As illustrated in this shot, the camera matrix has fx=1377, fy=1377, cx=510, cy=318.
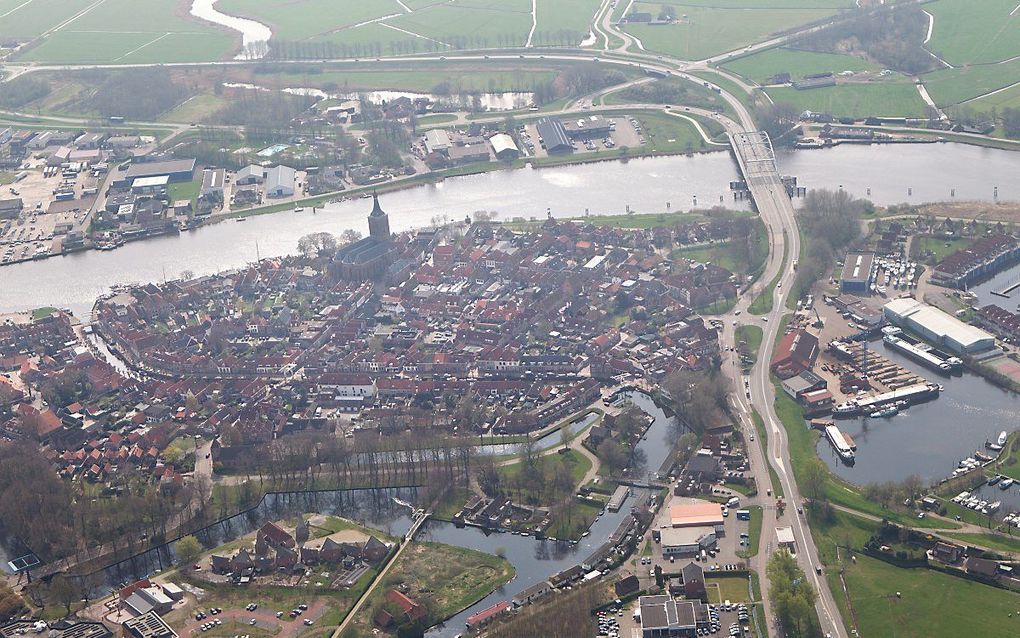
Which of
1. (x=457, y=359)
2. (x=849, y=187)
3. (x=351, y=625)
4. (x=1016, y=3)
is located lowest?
(x=351, y=625)

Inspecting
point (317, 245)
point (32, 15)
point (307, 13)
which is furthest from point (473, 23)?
point (317, 245)

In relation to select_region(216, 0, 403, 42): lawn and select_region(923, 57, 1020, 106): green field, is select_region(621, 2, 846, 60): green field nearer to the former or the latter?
select_region(923, 57, 1020, 106): green field

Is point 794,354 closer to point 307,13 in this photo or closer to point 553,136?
point 553,136

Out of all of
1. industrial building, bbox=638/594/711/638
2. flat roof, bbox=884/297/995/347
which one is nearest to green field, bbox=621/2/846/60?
flat roof, bbox=884/297/995/347

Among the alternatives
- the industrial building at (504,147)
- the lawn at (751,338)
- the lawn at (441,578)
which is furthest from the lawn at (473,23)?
the lawn at (441,578)

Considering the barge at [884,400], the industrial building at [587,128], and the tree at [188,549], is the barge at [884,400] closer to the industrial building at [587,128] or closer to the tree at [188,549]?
the tree at [188,549]

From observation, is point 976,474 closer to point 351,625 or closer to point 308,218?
point 351,625

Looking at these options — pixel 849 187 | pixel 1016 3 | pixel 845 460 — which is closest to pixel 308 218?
pixel 849 187
